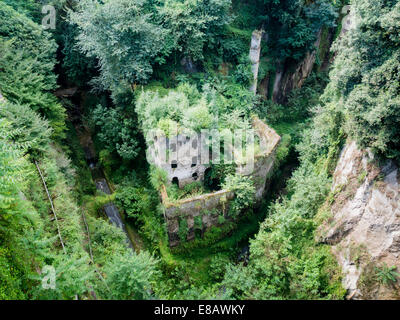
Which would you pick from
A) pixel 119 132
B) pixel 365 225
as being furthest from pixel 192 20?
pixel 365 225

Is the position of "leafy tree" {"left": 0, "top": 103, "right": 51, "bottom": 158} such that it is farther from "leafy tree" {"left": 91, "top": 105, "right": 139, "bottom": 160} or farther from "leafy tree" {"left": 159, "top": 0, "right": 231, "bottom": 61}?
"leafy tree" {"left": 159, "top": 0, "right": 231, "bottom": 61}

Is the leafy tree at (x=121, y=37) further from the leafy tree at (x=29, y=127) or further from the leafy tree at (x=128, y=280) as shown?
the leafy tree at (x=128, y=280)

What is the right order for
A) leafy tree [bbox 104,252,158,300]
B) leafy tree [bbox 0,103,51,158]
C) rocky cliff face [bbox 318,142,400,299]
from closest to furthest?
leafy tree [bbox 104,252,158,300], rocky cliff face [bbox 318,142,400,299], leafy tree [bbox 0,103,51,158]

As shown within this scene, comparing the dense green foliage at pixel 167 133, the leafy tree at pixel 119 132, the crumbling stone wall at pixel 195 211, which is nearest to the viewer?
the dense green foliage at pixel 167 133

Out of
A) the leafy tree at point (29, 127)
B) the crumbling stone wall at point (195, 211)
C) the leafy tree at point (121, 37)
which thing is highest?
the leafy tree at point (121, 37)

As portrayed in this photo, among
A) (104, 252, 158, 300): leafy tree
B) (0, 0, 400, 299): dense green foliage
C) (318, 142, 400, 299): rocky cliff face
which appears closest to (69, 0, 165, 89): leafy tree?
(0, 0, 400, 299): dense green foliage

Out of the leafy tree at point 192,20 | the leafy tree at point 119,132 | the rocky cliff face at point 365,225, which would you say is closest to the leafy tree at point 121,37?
the leafy tree at point 192,20

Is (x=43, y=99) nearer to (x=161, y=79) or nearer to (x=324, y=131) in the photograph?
(x=161, y=79)
